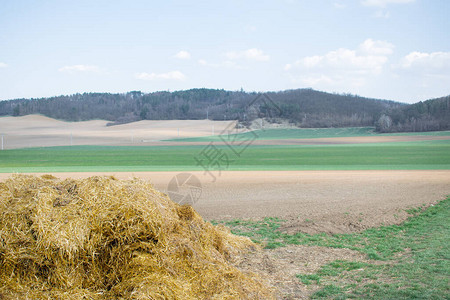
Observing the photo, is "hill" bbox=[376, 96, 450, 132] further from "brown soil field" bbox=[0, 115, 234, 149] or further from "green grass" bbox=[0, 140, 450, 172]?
"brown soil field" bbox=[0, 115, 234, 149]

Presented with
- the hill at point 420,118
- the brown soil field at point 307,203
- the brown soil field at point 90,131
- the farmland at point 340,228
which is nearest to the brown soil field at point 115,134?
the brown soil field at point 90,131

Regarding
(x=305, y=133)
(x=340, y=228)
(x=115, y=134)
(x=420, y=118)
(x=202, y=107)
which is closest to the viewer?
(x=340, y=228)

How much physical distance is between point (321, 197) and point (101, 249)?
11996 millimetres

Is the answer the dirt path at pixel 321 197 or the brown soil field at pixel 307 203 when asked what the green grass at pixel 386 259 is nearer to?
the brown soil field at pixel 307 203

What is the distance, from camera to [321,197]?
1616cm

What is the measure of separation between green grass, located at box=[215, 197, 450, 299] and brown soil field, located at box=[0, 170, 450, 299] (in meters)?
0.34

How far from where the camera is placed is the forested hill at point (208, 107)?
9425 centimetres

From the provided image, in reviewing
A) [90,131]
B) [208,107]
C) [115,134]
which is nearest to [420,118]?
[115,134]

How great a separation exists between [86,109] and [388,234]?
124515 millimetres

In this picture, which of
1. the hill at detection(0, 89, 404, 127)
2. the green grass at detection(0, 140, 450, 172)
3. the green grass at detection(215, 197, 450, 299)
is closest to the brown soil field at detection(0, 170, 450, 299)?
the green grass at detection(215, 197, 450, 299)

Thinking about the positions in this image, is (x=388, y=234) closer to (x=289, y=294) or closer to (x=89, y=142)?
(x=289, y=294)

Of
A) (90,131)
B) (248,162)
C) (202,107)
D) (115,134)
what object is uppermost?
(202,107)

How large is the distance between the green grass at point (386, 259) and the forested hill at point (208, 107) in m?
74.8

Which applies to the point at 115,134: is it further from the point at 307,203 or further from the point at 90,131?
the point at 307,203
